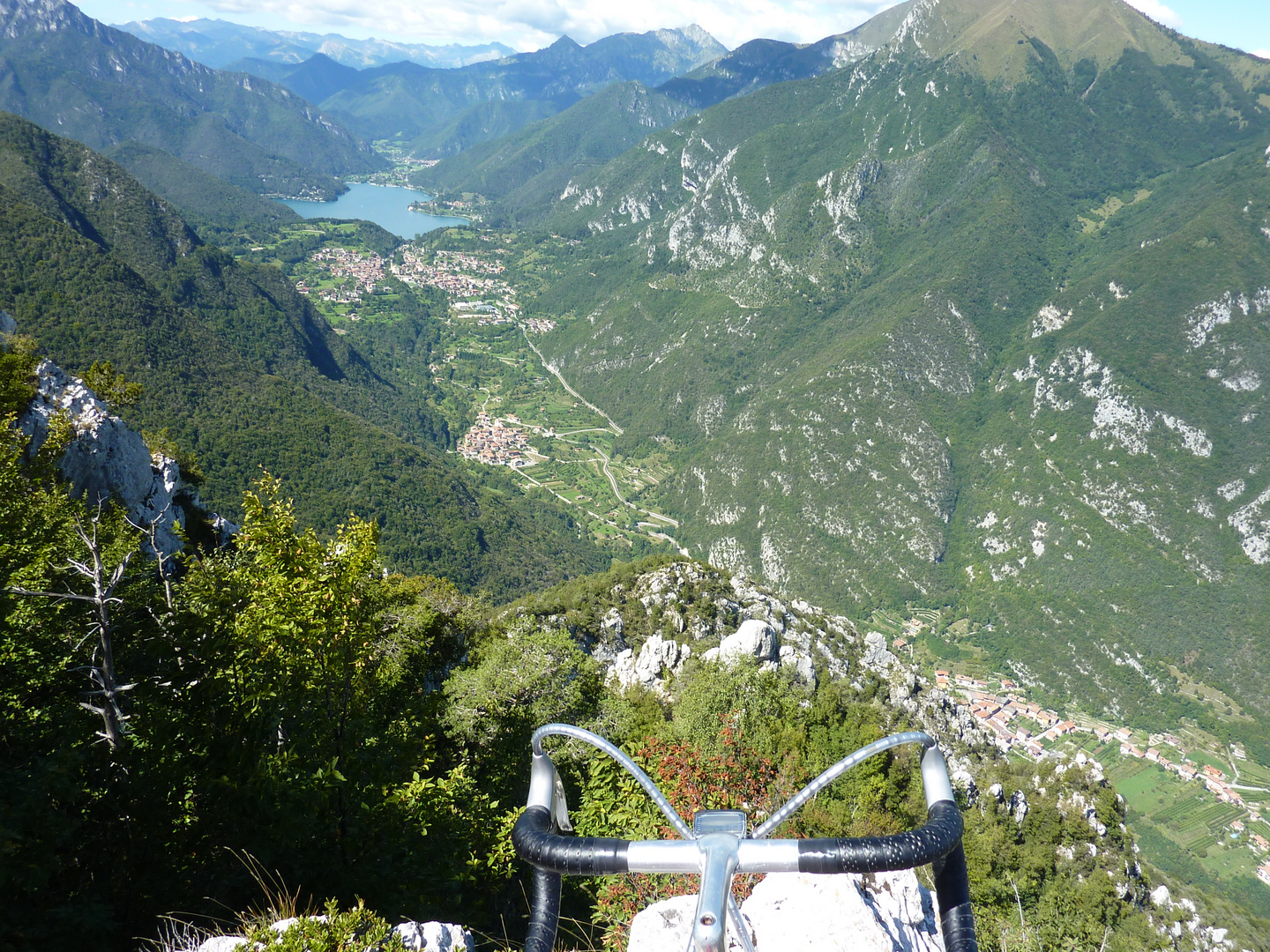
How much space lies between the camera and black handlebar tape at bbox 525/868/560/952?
2368 mm

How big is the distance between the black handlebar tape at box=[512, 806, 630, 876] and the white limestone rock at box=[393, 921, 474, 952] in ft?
12.5

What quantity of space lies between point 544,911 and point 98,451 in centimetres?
3296

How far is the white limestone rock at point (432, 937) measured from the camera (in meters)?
5.56

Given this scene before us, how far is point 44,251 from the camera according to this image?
78562 mm

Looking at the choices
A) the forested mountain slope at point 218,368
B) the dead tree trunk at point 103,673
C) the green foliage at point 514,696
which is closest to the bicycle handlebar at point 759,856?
the dead tree trunk at point 103,673

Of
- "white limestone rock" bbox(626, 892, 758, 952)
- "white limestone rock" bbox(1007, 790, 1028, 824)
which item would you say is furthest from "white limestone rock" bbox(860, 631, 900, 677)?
"white limestone rock" bbox(626, 892, 758, 952)

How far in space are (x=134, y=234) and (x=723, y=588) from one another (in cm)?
15899

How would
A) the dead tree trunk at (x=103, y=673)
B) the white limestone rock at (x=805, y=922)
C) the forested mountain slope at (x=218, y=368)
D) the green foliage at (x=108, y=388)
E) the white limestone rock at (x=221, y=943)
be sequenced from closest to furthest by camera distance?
the white limestone rock at (x=221, y=943), the white limestone rock at (x=805, y=922), the dead tree trunk at (x=103, y=673), the green foliage at (x=108, y=388), the forested mountain slope at (x=218, y=368)

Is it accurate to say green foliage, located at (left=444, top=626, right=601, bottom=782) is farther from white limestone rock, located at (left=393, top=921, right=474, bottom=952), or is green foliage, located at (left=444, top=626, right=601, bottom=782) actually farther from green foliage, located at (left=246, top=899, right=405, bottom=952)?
green foliage, located at (left=246, top=899, right=405, bottom=952)

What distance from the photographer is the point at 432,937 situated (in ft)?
18.9

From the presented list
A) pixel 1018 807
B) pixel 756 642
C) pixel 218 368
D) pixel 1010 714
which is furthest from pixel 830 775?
pixel 1010 714

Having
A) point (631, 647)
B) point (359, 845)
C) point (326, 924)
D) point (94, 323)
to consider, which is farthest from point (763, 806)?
point (94, 323)

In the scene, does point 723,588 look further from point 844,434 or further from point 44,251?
point 844,434

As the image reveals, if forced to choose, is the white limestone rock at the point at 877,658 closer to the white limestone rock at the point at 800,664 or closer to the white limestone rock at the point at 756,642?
the white limestone rock at the point at 800,664
